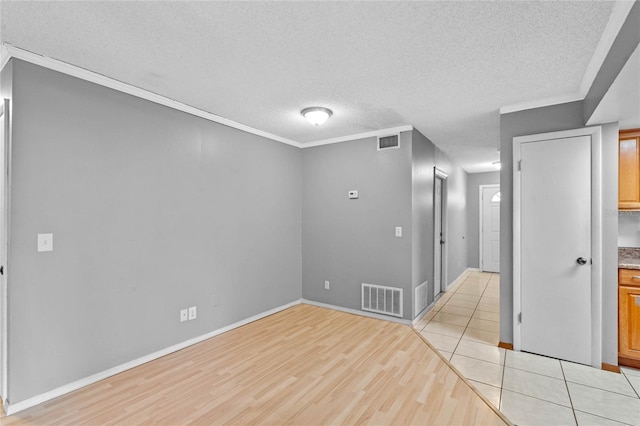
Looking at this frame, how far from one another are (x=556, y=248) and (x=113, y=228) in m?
4.17

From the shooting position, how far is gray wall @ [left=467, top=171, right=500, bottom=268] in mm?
7738

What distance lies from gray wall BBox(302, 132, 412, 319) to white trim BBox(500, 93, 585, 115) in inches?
44.8

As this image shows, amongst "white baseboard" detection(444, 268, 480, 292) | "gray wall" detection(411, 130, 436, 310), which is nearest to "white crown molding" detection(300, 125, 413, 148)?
"gray wall" detection(411, 130, 436, 310)

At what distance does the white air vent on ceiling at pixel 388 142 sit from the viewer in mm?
4074

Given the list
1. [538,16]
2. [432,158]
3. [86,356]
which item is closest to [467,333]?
[432,158]

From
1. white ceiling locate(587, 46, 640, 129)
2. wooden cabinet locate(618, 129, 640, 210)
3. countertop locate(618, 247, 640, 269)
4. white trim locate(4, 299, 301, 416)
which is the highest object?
white ceiling locate(587, 46, 640, 129)

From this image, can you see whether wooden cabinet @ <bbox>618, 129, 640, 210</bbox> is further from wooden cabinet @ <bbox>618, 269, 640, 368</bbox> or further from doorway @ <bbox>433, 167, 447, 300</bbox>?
doorway @ <bbox>433, 167, 447, 300</bbox>

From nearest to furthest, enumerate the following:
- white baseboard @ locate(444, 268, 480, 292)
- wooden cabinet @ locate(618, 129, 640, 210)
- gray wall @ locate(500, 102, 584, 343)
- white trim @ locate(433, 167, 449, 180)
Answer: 1. wooden cabinet @ locate(618, 129, 640, 210)
2. gray wall @ locate(500, 102, 584, 343)
3. white trim @ locate(433, 167, 449, 180)
4. white baseboard @ locate(444, 268, 480, 292)

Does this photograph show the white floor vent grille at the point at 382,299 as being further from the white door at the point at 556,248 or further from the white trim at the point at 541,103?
the white trim at the point at 541,103

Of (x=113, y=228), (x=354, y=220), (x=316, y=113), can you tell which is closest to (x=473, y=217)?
(x=354, y=220)

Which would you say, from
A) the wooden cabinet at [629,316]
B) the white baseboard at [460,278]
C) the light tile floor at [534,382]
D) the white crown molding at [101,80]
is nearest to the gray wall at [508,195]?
the light tile floor at [534,382]

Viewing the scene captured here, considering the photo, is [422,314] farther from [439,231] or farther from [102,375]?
[102,375]

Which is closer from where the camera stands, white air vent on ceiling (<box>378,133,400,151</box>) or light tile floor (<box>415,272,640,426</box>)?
light tile floor (<box>415,272,640,426</box>)

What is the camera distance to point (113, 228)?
269 centimetres
